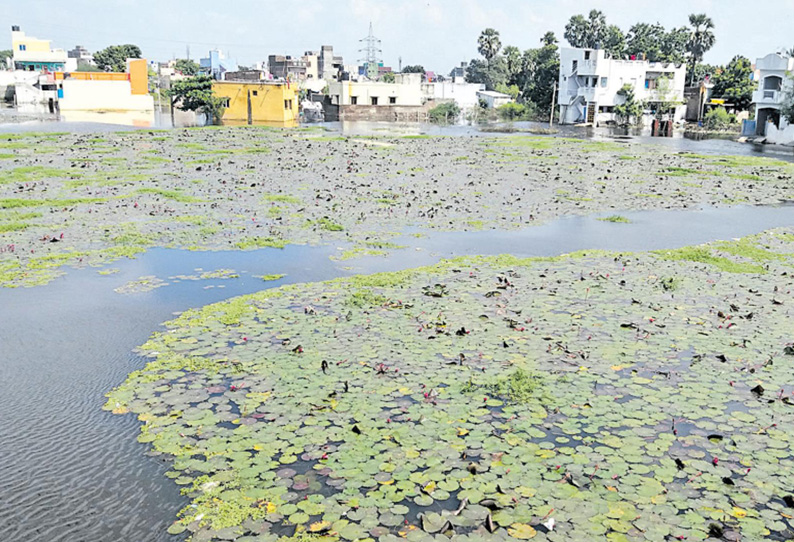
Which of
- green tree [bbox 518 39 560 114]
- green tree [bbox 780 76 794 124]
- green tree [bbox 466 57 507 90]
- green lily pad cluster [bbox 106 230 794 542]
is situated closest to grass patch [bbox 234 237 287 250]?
green lily pad cluster [bbox 106 230 794 542]

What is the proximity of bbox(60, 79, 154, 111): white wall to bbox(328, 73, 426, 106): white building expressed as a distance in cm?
2190

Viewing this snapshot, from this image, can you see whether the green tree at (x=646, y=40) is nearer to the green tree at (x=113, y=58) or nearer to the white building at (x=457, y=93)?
the white building at (x=457, y=93)

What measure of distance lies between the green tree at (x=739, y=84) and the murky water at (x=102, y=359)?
196ft

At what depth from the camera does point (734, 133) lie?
199ft

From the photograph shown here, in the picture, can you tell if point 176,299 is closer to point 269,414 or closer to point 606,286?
point 269,414

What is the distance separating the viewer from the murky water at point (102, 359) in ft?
18.1

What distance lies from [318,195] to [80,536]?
1543 cm

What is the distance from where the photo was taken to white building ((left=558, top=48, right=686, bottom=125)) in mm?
68250

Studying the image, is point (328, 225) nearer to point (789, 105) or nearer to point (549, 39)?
point (789, 105)

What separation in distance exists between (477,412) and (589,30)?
90.4 metres

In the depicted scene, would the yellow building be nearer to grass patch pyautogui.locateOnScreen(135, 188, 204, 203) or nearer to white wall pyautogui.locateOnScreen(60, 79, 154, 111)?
white wall pyautogui.locateOnScreen(60, 79, 154, 111)

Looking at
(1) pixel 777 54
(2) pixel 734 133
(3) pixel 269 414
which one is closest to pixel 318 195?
(3) pixel 269 414

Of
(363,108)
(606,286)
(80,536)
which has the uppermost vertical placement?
(363,108)

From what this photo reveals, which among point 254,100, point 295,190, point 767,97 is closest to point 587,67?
point 767,97
